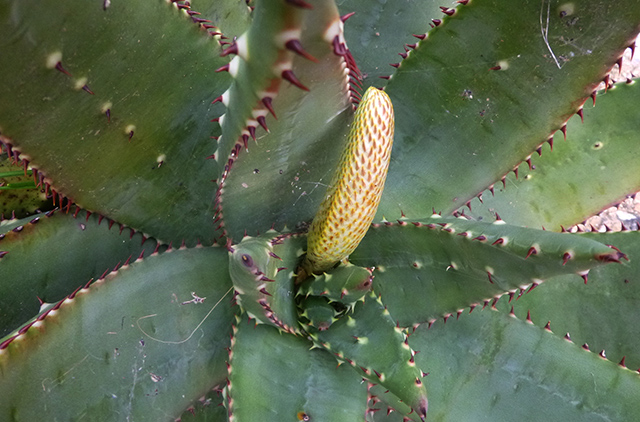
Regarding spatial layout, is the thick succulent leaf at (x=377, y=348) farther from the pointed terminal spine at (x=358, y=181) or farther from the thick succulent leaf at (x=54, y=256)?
the thick succulent leaf at (x=54, y=256)

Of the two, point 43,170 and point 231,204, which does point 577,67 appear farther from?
point 43,170

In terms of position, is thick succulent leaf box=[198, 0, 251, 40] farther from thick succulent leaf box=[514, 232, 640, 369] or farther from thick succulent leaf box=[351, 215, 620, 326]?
thick succulent leaf box=[514, 232, 640, 369]

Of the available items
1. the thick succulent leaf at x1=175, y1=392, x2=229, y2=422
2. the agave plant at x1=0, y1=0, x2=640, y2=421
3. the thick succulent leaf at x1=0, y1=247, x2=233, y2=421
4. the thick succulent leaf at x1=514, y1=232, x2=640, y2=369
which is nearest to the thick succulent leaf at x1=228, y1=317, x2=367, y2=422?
the agave plant at x1=0, y1=0, x2=640, y2=421

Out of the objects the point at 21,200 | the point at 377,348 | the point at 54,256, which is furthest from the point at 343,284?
the point at 21,200

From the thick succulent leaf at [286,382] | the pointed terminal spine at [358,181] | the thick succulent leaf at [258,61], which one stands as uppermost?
the thick succulent leaf at [258,61]

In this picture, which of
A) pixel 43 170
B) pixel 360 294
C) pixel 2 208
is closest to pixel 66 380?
pixel 43 170

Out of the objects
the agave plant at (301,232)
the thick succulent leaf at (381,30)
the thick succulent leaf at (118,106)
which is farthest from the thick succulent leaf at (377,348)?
the thick succulent leaf at (381,30)

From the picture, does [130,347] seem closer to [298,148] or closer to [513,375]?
[298,148]
